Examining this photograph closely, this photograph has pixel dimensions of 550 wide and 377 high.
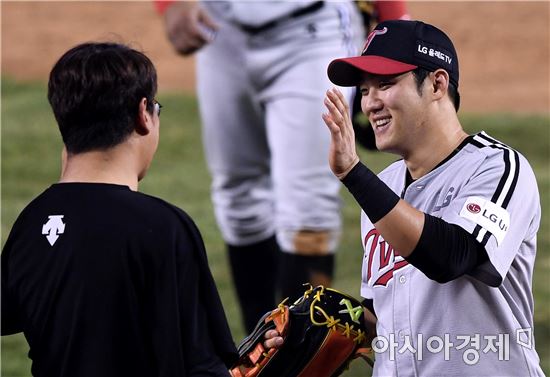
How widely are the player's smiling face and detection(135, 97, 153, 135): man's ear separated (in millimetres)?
648

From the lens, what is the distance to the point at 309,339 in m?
3.46

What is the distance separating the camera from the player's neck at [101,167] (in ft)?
9.14

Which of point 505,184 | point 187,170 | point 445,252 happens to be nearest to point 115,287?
point 445,252

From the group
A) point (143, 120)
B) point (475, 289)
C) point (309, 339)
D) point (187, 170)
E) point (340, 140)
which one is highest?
point (143, 120)

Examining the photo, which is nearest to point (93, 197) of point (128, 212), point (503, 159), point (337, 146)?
point (128, 212)

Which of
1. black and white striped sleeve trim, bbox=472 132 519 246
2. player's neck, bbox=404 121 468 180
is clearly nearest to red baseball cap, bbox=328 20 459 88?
player's neck, bbox=404 121 468 180

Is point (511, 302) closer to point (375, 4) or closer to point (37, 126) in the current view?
point (375, 4)

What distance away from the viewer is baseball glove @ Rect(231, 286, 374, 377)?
344 centimetres

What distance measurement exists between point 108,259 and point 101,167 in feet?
0.73

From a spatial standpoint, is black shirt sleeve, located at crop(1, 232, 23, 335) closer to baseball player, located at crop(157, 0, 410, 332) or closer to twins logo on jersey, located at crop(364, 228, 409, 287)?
twins logo on jersey, located at crop(364, 228, 409, 287)

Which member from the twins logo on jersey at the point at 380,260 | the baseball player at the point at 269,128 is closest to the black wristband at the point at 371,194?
the twins logo on jersey at the point at 380,260

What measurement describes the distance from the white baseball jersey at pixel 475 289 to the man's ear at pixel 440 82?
0.50ft

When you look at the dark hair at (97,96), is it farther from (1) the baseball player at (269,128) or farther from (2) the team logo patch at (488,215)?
(1) the baseball player at (269,128)

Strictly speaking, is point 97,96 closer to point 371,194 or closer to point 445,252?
point 371,194
